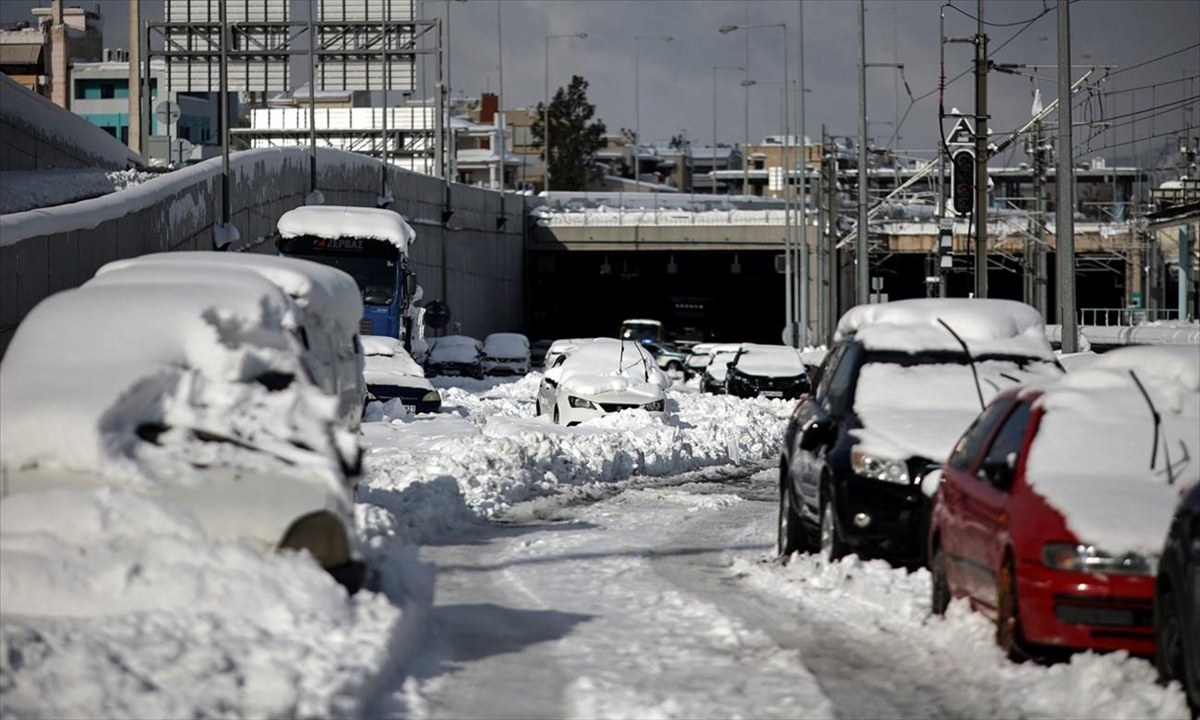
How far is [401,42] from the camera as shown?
81875 mm

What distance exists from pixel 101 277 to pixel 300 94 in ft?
491

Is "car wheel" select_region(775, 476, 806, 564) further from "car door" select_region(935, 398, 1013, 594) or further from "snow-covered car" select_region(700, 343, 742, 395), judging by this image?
"snow-covered car" select_region(700, 343, 742, 395)

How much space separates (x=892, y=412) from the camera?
15.0 meters

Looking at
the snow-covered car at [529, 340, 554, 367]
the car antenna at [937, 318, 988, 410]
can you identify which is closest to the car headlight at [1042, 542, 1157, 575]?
the car antenna at [937, 318, 988, 410]

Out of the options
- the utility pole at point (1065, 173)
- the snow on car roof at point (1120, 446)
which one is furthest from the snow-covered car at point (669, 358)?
the snow on car roof at point (1120, 446)

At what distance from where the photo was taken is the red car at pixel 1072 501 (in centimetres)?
975

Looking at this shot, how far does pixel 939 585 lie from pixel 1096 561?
7.55ft

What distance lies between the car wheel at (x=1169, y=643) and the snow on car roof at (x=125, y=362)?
4.31 m

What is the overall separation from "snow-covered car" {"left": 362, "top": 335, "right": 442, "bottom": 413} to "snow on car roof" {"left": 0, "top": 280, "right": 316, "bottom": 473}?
967 inches

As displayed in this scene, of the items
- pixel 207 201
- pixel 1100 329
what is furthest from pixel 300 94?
pixel 207 201

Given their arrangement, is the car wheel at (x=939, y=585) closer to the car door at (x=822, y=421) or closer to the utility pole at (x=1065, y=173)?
the car door at (x=822, y=421)

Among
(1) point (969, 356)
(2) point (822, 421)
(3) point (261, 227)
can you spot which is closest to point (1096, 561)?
(2) point (822, 421)

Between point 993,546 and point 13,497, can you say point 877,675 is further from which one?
point 13,497

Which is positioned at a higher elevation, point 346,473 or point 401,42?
point 401,42
